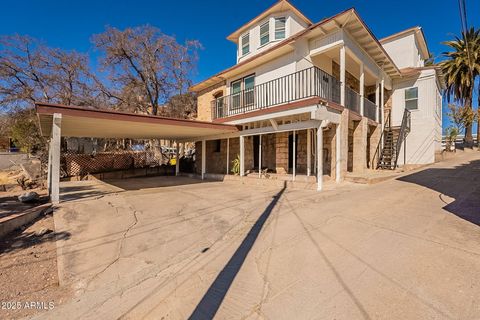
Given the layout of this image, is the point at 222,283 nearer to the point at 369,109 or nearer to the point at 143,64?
the point at 369,109

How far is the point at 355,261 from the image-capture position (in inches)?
106

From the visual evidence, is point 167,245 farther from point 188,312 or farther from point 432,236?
point 432,236

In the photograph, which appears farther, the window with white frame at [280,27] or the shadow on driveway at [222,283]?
the window with white frame at [280,27]

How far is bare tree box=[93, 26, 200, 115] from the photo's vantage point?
51.6ft

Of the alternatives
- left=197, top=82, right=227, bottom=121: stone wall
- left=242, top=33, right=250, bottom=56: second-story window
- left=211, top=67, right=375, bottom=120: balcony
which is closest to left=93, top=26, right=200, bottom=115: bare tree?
left=197, top=82, right=227, bottom=121: stone wall

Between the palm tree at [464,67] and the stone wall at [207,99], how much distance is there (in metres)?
18.7

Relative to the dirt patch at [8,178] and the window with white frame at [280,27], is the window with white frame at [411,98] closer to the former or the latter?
the window with white frame at [280,27]

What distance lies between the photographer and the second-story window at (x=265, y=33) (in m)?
11.7

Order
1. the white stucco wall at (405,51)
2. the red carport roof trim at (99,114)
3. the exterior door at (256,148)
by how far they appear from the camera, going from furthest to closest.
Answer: the white stucco wall at (405,51) < the exterior door at (256,148) < the red carport roof trim at (99,114)

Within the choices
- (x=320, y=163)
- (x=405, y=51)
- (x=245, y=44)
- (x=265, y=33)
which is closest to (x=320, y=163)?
(x=320, y=163)

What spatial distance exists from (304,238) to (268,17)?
39.1 feet

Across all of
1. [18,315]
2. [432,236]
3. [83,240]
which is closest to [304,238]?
[432,236]

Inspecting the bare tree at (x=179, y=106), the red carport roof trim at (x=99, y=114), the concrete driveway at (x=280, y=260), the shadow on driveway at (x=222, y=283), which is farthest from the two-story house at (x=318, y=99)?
the bare tree at (x=179, y=106)

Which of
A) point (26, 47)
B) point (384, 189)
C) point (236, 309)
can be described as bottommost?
point (236, 309)
